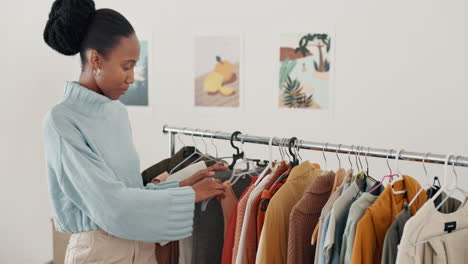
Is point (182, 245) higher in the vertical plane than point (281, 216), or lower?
lower

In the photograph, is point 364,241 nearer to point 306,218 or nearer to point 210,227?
point 306,218

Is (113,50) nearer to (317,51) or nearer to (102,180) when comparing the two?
(102,180)

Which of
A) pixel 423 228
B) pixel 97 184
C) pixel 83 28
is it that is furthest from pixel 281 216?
pixel 83 28

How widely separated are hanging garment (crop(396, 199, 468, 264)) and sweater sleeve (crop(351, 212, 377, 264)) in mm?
101

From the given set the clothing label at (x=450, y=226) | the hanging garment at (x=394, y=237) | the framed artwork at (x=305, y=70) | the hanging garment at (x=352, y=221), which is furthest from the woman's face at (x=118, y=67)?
the framed artwork at (x=305, y=70)

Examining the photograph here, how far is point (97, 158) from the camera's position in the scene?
1.47 m

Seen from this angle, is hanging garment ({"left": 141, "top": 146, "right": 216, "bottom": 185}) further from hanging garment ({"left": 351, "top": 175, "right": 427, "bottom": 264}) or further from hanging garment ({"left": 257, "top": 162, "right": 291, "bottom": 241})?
hanging garment ({"left": 351, "top": 175, "right": 427, "bottom": 264})

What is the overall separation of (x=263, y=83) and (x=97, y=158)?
177 centimetres

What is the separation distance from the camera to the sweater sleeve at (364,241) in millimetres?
1322

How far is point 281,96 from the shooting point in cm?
307

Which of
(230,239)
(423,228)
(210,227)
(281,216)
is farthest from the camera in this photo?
(210,227)

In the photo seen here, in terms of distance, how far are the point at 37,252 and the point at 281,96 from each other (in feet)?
6.70

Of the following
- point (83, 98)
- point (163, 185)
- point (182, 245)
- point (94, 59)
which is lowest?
point (182, 245)

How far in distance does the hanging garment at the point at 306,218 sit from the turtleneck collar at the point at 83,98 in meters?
0.65
